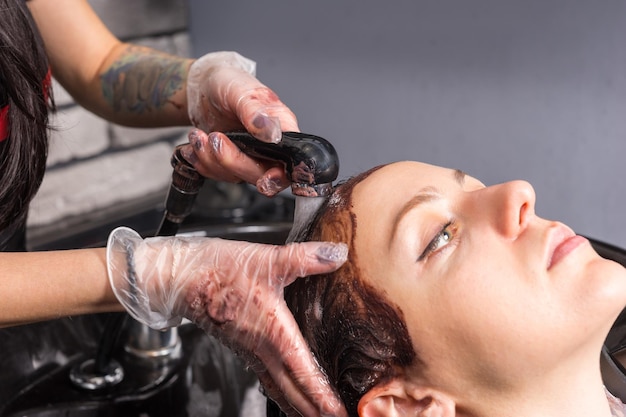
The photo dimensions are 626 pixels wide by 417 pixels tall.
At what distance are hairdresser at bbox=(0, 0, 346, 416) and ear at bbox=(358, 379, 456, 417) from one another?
1.6 inches

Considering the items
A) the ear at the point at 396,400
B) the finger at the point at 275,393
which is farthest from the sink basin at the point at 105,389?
the ear at the point at 396,400

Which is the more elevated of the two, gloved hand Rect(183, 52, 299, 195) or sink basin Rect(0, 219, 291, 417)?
gloved hand Rect(183, 52, 299, 195)

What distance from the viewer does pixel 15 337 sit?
1.25 metres

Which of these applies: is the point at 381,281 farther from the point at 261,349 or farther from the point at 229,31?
the point at 229,31

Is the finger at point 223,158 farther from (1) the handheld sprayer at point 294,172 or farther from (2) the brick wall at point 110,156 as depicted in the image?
(2) the brick wall at point 110,156

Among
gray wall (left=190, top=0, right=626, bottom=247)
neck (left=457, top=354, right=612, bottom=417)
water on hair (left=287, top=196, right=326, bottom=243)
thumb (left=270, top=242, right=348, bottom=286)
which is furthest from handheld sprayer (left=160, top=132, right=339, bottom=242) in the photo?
gray wall (left=190, top=0, right=626, bottom=247)

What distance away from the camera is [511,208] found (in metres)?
0.87

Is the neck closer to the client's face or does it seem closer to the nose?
the client's face

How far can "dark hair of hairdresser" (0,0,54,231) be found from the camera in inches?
39.8

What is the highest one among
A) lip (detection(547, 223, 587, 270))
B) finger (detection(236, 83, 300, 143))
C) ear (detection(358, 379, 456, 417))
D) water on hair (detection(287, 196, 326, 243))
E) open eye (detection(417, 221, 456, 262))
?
finger (detection(236, 83, 300, 143))

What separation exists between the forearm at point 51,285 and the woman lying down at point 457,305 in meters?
0.26

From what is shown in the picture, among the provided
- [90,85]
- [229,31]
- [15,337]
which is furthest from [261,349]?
[229,31]

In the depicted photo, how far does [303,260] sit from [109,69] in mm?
684

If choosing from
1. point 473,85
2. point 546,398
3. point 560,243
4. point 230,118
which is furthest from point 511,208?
point 473,85
